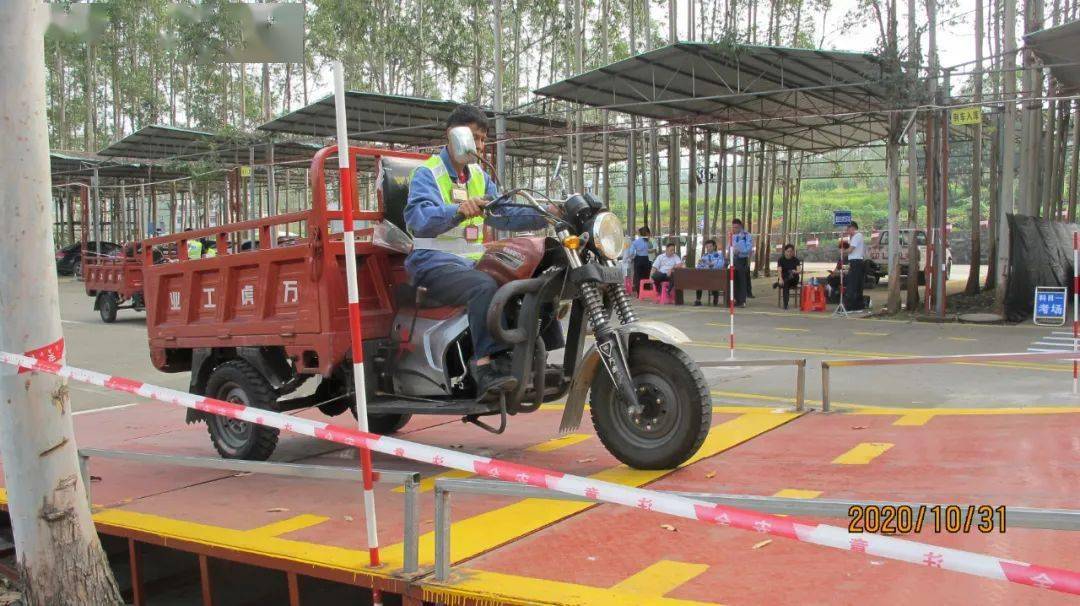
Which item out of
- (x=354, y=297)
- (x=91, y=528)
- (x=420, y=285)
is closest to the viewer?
(x=354, y=297)

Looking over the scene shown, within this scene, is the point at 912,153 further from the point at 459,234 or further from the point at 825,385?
the point at 459,234

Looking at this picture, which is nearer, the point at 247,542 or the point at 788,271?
the point at 247,542

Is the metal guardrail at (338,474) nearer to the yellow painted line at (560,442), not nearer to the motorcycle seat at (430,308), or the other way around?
the motorcycle seat at (430,308)

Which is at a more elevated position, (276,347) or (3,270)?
(3,270)

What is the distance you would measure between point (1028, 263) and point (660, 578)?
14866 millimetres

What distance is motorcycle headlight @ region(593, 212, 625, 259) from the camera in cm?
449

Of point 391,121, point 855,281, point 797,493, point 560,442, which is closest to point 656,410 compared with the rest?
point 797,493

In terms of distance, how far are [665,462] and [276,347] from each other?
2633 mm

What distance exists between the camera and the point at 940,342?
1328 cm

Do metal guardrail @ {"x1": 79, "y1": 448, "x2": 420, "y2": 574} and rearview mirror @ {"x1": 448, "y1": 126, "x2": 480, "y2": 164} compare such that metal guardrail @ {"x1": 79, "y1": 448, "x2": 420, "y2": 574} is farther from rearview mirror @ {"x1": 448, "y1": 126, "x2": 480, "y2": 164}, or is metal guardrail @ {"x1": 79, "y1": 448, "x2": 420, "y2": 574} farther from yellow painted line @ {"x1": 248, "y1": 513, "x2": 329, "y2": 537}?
rearview mirror @ {"x1": 448, "y1": 126, "x2": 480, "y2": 164}

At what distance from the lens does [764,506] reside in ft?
8.39

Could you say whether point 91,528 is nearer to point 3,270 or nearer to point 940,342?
point 3,270

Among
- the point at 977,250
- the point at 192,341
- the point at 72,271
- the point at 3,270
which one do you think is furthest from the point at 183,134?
the point at 3,270

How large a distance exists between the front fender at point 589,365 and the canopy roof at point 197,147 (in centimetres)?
2352
